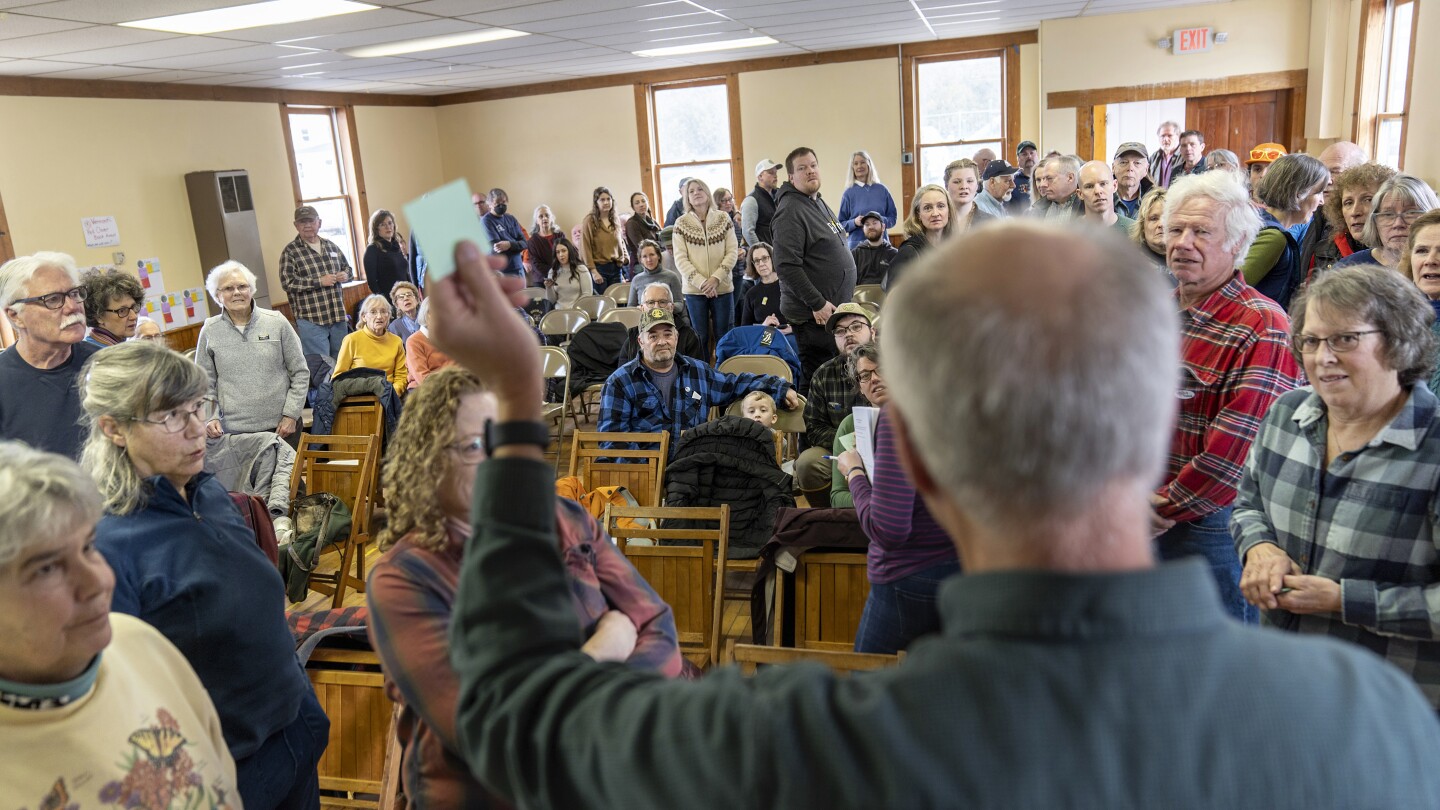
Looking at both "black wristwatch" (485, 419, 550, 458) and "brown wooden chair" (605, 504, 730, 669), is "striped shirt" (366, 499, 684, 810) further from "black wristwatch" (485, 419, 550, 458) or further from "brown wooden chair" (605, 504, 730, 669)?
"brown wooden chair" (605, 504, 730, 669)

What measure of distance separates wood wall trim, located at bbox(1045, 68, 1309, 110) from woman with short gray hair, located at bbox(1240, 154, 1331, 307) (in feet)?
21.8

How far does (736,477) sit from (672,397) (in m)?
0.83


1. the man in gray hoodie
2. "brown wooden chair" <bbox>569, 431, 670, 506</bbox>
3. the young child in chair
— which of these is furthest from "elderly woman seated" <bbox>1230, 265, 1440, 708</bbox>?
the man in gray hoodie

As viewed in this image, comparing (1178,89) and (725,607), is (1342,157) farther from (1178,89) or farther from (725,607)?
(1178,89)

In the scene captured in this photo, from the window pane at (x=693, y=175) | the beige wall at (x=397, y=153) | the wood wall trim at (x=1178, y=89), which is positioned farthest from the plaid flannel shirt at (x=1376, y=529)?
the beige wall at (x=397, y=153)

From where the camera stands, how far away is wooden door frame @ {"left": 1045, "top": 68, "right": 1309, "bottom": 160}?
9414 mm

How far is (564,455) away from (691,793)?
18.9 ft

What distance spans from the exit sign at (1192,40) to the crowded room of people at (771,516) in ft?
11.0

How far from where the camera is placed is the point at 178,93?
8.73 meters

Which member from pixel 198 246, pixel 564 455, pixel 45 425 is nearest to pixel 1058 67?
pixel 564 455

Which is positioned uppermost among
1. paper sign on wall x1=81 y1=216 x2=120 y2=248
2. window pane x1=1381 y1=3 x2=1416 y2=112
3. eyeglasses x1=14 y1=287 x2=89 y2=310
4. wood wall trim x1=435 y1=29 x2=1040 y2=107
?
wood wall trim x1=435 y1=29 x2=1040 y2=107

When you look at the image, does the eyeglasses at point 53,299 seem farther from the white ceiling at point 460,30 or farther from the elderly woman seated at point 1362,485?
the elderly woman seated at point 1362,485

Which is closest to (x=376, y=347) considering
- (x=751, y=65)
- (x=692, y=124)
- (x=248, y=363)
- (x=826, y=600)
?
(x=248, y=363)

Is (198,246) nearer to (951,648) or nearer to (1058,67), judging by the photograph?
(1058,67)
